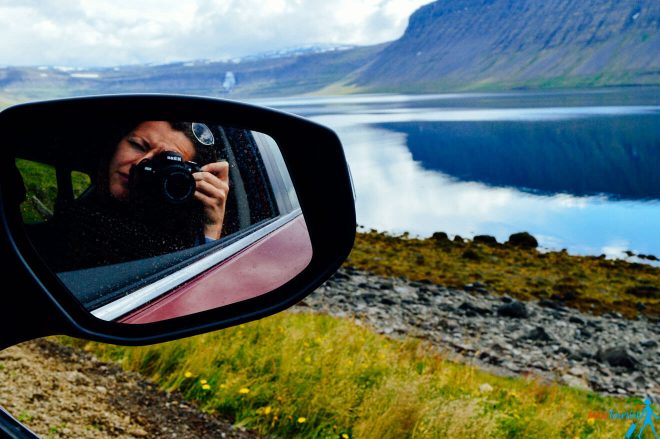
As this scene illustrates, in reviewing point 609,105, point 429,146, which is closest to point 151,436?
point 429,146

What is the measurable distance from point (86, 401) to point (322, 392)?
5.40 feet

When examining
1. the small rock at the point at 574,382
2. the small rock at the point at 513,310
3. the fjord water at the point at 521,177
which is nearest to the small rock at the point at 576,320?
the small rock at the point at 513,310

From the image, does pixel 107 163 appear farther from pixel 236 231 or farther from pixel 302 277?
pixel 302 277

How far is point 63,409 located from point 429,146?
3033 inches

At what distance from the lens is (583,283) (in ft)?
67.9

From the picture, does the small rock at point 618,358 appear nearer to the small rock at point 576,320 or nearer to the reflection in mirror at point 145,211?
the small rock at point 576,320

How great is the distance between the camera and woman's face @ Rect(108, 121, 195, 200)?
3.70ft

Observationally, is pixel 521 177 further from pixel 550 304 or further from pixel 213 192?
pixel 213 192

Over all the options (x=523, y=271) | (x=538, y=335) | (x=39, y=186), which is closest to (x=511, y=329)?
(x=538, y=335)

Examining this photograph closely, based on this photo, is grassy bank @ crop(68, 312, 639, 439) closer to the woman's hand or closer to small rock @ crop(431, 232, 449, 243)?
the woman's hand

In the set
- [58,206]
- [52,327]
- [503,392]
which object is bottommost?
[503,392]

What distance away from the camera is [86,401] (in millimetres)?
3861

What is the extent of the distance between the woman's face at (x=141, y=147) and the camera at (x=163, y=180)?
0.7 inches

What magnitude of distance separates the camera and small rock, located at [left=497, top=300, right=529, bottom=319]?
52.0 feet
